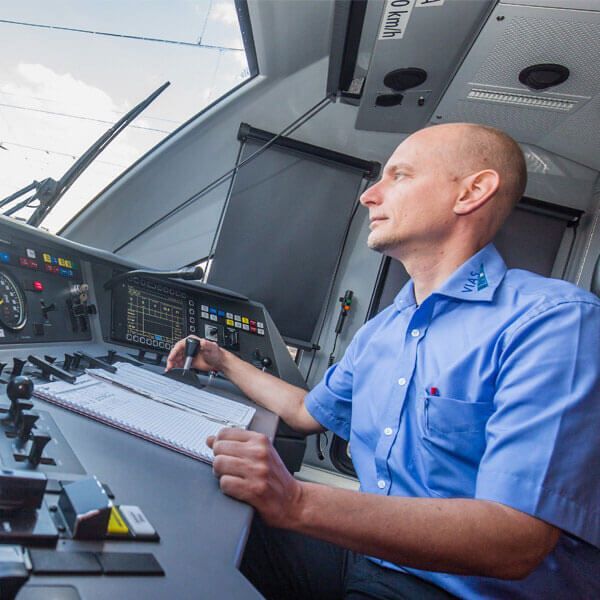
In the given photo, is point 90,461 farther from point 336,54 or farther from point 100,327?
point 336,54

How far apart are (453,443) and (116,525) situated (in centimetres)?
61

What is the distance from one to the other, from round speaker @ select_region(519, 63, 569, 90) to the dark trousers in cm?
197

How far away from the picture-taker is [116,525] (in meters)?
0.42

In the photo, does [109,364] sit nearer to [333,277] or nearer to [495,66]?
[333,277]

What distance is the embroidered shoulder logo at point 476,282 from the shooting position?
958mm

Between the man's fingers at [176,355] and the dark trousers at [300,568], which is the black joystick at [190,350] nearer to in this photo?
the man's fingers at [176,355]

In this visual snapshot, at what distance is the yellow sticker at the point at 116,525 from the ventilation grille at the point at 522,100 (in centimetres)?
225

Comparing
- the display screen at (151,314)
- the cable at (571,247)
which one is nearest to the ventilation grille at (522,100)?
the cable at (571,247)

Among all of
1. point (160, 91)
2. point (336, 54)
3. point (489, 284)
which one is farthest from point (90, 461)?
point (336, 54)

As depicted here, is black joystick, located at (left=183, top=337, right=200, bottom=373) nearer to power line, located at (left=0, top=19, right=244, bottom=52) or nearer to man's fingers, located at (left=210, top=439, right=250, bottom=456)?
man's fingers, located at (left=210, top=439, right=250, bottom=456)

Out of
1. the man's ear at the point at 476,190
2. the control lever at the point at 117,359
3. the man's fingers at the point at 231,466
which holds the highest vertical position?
the man's ear at the point at 476,190

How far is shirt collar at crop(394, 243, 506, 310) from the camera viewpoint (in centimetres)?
94

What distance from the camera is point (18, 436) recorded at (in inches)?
21.2

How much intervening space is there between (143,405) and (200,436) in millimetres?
162
